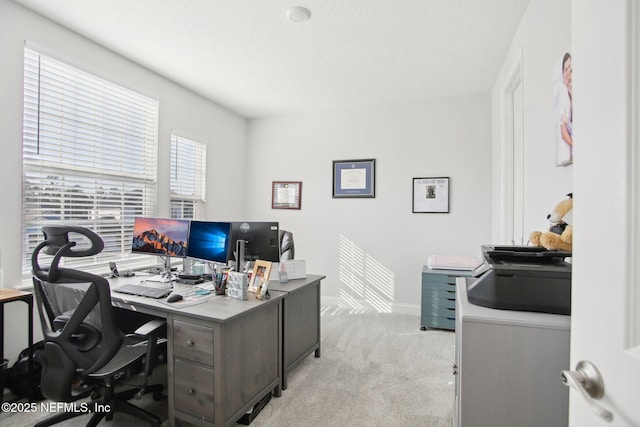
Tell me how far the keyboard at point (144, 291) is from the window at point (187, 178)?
65.4 inches

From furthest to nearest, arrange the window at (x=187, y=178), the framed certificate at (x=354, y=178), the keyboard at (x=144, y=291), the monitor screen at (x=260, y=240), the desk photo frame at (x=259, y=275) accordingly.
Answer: the framed certificate at (x=354, y=178), the window at (x=187, y=178), the monitor screen at (x=260, y=240), the desk photo frame at (x=259, y=275), the keyboard at (x=144, y=291)

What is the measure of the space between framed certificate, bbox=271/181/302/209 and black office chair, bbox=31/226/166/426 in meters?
3.08

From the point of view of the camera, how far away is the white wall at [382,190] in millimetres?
3932

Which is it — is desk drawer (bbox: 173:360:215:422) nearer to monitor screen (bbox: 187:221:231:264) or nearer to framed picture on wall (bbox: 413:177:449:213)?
monitor screen (bbox: 187:221:231:264)

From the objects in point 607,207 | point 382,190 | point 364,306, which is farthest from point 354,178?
point 607,207

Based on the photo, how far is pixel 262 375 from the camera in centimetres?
211

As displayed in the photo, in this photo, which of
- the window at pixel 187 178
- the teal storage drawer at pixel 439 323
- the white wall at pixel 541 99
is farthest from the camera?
the window at pixel 187 178

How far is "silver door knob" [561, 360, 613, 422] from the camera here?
58 centimetres

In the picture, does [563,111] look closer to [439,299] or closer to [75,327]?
[439,299]

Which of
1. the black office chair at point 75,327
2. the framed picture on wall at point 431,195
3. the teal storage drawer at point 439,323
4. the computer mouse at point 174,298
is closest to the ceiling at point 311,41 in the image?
the framed picture on wall at point 431,195

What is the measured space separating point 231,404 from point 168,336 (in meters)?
0.55

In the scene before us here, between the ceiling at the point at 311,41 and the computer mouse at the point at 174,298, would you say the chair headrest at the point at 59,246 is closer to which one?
the computer mouse at the point at 174,298

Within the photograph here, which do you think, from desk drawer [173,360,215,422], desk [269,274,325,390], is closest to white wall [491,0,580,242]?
desk [269,274,325,390]

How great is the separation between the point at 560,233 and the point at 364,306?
327 centimetres
